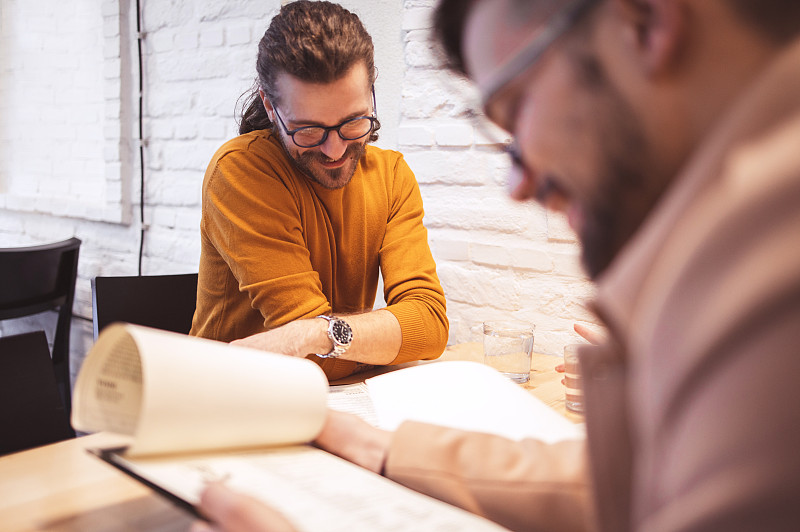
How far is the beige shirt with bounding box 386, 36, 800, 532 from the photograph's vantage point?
310mm

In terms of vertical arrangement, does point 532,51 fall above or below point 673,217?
above

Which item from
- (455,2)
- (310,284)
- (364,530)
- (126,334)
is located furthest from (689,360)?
(310,284)

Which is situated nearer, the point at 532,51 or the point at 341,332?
the point at 532,51

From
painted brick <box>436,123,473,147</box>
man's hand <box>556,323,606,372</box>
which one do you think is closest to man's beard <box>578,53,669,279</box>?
man's hand <box>556,323,606,372</box>

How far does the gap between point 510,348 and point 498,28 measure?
79 centimetres

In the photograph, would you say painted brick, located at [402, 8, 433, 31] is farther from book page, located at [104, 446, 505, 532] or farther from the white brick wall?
book page, located at [104, 446, 505, 532]

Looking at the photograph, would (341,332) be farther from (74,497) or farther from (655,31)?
(655,31)

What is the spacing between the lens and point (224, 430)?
643mm

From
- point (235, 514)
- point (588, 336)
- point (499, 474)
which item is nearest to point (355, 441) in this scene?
point (499, 474)

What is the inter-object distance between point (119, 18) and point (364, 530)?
106 inches

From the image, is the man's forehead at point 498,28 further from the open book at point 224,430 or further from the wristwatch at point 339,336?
the wristwatch at point 339,336

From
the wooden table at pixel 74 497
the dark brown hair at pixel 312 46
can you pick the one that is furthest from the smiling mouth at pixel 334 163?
the wooden table at pixel 74 497

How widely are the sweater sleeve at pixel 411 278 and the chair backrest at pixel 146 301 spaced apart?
60 centimetres

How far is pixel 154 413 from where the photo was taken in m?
0.58
